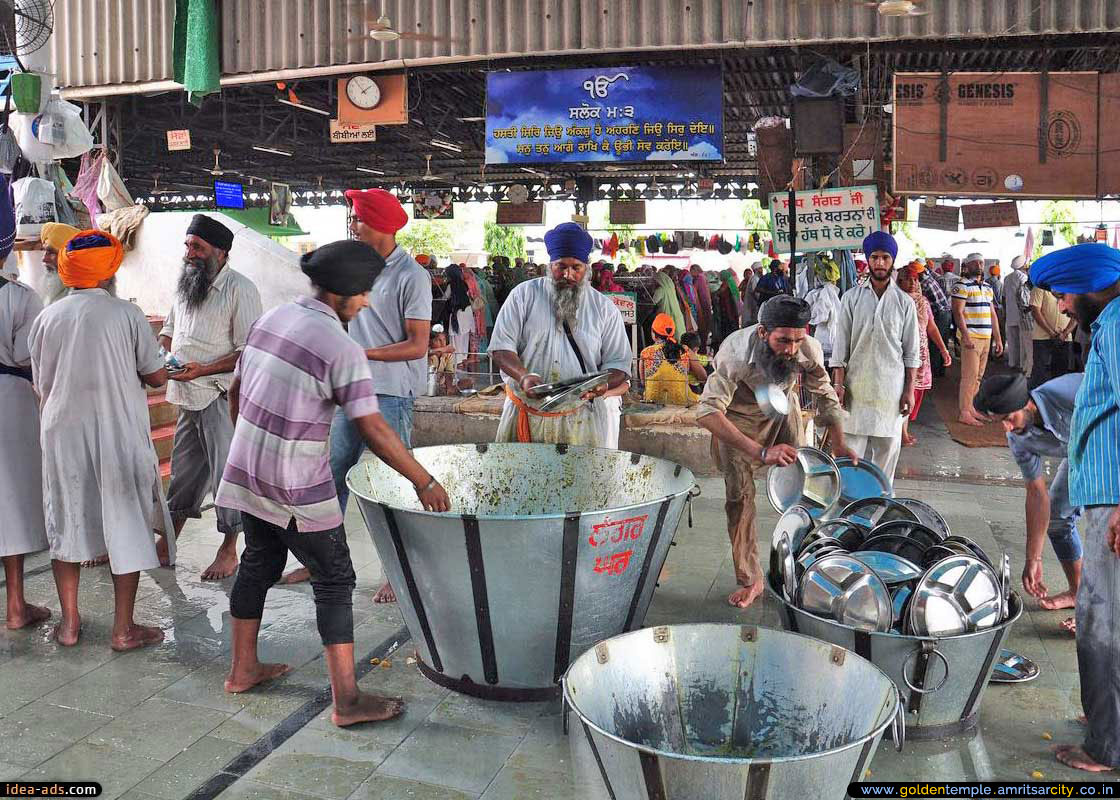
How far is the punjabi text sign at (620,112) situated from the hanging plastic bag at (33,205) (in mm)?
4130

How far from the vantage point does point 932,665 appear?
11.1 feet

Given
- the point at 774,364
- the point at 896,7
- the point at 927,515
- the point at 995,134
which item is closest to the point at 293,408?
the point at 774,364

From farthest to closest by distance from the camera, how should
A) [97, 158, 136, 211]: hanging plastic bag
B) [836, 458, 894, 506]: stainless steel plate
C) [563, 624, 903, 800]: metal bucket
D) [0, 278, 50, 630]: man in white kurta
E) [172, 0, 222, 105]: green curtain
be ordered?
[97, 158, 136, 211]: hanging plastic bag → [172, 0, 222, 105]: green curtain → [836, 458, 894, 506]: stainless steel plate → [0, 278, 50, 630]: man in white kurta → [563, 624, 903, 800]: metal bucket

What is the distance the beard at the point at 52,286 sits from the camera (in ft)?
16.3

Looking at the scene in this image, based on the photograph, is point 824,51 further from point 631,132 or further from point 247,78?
point 247,78

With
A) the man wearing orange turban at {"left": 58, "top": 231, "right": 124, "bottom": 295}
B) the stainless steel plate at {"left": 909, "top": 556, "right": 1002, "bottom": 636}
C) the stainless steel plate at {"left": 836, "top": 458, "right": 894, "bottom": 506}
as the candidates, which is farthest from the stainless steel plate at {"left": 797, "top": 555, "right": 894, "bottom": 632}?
the man wearing orange turban at {"left": 58, "top": 231, "right": 124, "bottom": 295}

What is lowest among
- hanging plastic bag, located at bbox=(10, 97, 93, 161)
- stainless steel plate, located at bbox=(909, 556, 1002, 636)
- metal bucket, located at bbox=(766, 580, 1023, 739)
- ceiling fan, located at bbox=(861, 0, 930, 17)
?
metal bucket, located at bbox=(766, 580, 1023, 739)

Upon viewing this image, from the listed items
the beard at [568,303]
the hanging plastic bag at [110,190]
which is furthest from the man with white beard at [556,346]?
the hanging plastic bag at [110,190]

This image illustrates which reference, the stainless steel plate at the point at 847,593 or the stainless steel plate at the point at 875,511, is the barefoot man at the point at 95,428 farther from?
the stainless steel plate at the point at 875,511

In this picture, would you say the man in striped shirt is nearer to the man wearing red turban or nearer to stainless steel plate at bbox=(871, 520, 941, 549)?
stainless steel plate at bbox=(871, 520, 941, 549)

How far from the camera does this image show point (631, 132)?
345 inches

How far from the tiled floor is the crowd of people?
5.6 inches

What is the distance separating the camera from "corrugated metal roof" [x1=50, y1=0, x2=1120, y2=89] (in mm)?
7652

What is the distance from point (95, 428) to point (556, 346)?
7.18 ft
